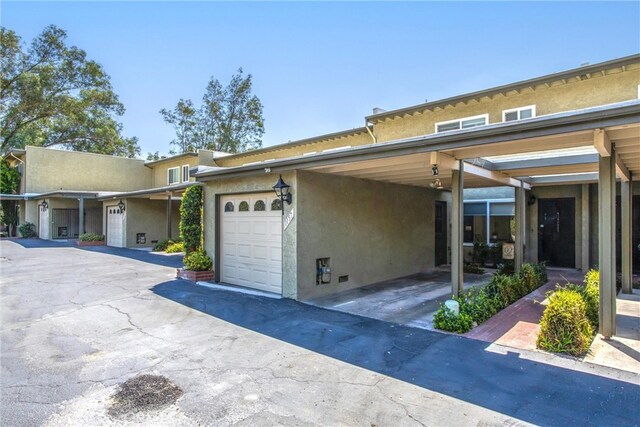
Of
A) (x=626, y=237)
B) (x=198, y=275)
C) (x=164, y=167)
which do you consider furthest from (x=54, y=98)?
(x=626, y=237)

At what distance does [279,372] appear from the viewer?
4.39 meters

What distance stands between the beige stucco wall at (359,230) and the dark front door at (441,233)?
0.98 meters

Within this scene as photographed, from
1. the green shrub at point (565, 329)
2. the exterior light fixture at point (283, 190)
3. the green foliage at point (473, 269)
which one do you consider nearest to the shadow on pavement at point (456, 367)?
the green shrub at point (565, 329)

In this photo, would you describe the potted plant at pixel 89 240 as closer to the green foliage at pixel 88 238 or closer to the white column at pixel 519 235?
the green foliage at pixel 88 238

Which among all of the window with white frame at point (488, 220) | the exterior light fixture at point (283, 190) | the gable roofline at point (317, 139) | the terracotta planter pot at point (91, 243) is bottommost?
the terracotta planter pot at point (91, 243)

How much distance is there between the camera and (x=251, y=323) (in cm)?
639

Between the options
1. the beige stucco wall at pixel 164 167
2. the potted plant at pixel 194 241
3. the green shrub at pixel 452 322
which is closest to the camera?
the green shrub at pixel 452 322

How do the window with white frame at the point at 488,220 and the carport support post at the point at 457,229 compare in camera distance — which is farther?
the window with white frame at the point at 488,220

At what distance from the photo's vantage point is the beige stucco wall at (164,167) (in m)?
23.7

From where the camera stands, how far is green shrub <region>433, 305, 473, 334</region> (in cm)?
581

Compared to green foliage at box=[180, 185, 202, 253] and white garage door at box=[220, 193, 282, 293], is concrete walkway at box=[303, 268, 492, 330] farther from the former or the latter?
green foliage at box=[180, 185, 202, 253]

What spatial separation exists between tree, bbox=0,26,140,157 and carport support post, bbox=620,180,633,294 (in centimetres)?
3675

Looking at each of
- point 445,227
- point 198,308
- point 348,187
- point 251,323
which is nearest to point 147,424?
point 251,323

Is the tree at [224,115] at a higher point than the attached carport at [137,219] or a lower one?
higher
